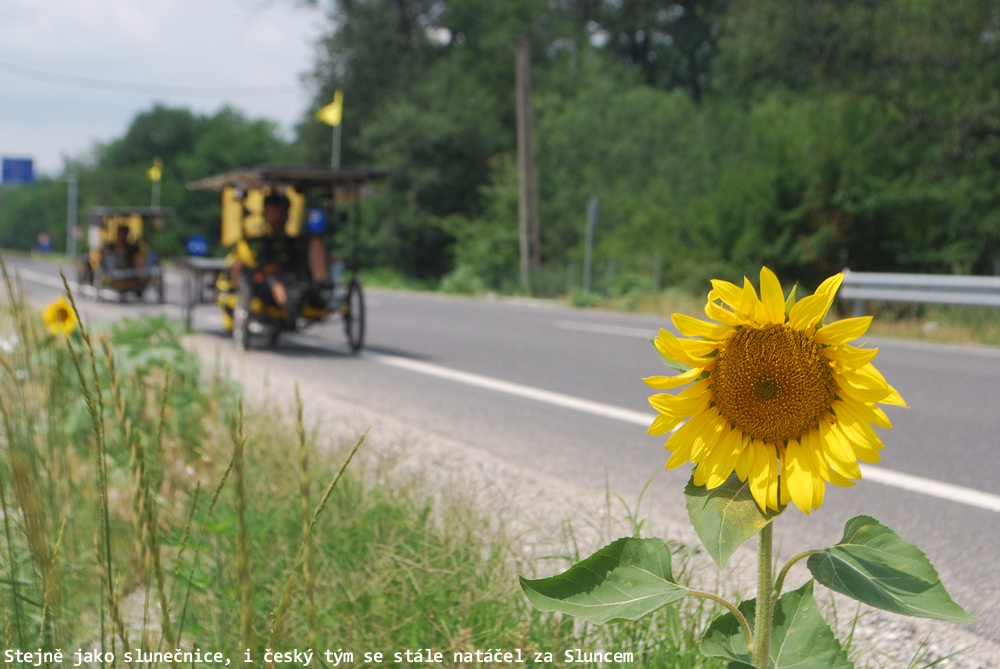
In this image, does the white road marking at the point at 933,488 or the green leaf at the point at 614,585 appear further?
the white road marking at the point at 933,488

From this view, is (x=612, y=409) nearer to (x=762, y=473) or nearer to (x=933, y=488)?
(x=933, y=488)

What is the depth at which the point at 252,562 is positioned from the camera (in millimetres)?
3074

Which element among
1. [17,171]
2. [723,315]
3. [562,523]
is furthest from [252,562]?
[17,171]

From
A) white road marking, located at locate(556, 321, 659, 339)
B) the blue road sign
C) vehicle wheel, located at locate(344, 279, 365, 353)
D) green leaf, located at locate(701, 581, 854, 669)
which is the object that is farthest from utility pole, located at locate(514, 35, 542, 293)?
the blue road sign

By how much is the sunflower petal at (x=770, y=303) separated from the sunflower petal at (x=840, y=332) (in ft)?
0.21

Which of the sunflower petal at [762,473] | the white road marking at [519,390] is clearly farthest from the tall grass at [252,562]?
the white road marking at [519,390]

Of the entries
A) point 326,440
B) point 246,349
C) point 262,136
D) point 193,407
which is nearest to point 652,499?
point 326,440

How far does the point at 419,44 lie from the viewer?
155ft

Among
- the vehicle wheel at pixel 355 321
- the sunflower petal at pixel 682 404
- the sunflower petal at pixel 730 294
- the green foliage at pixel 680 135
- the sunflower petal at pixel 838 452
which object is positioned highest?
the green foliage at pixel 680 135

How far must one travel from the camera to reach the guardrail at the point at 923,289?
1433 centimetres

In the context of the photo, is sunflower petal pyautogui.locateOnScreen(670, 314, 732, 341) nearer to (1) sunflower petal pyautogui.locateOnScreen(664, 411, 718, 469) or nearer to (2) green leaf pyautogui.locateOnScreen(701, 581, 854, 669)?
(1) sunflower petal pyautogui.locateOnScreen(664, 411, 718, 469)

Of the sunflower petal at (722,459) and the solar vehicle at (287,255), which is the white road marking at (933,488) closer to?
the sunflower petal at (722,459)

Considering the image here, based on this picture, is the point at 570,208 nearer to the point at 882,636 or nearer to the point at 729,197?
the point at 729,197

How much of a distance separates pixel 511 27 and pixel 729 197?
12537 millimetres
